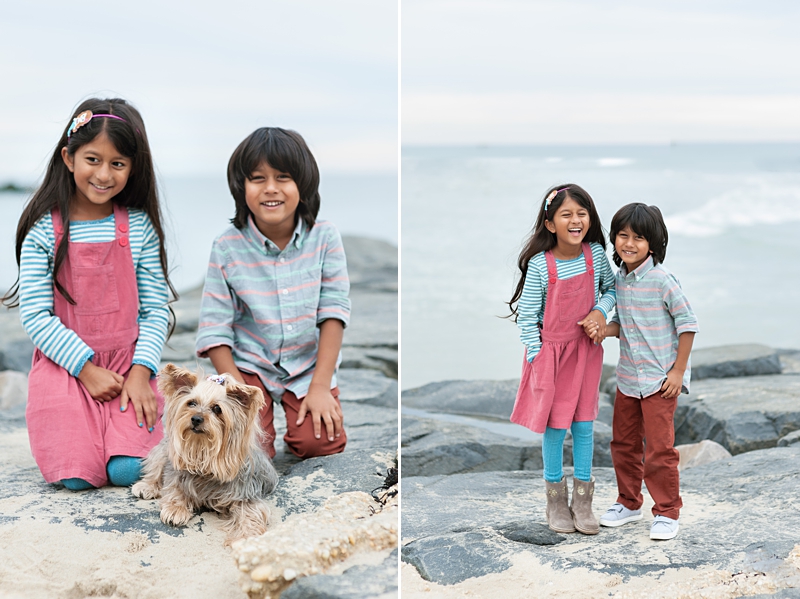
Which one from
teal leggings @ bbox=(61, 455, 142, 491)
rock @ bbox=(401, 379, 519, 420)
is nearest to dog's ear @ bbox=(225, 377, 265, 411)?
teal leggings @ bbox=(61, 455, 142, 491)

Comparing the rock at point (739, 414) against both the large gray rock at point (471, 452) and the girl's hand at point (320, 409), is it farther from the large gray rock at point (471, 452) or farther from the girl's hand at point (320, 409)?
the girl's hand at point (320, 409)

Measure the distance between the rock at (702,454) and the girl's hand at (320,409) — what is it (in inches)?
81.7

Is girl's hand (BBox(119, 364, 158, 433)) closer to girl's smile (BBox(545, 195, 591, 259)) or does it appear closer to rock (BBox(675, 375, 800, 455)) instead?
girl's smile (BBox(545, 195, 591, 259))

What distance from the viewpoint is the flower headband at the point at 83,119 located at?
341 centimetres

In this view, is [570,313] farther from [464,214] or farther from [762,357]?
[464,214]

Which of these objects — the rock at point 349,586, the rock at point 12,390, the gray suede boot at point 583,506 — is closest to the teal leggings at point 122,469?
the rock at point 349,586

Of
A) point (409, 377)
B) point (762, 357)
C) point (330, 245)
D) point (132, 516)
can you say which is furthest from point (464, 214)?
point (132, 516)

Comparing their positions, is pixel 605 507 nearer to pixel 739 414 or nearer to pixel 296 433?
pixel 296 433

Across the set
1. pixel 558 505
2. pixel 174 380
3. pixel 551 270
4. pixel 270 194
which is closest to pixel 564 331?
pixel 551 270

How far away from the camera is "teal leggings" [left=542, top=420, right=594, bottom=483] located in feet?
11.2

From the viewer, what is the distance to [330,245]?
383cm

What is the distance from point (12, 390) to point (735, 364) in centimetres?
531

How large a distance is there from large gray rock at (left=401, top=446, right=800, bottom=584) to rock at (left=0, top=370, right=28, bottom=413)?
Result: 3199 millimetres

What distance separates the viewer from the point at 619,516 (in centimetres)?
348
